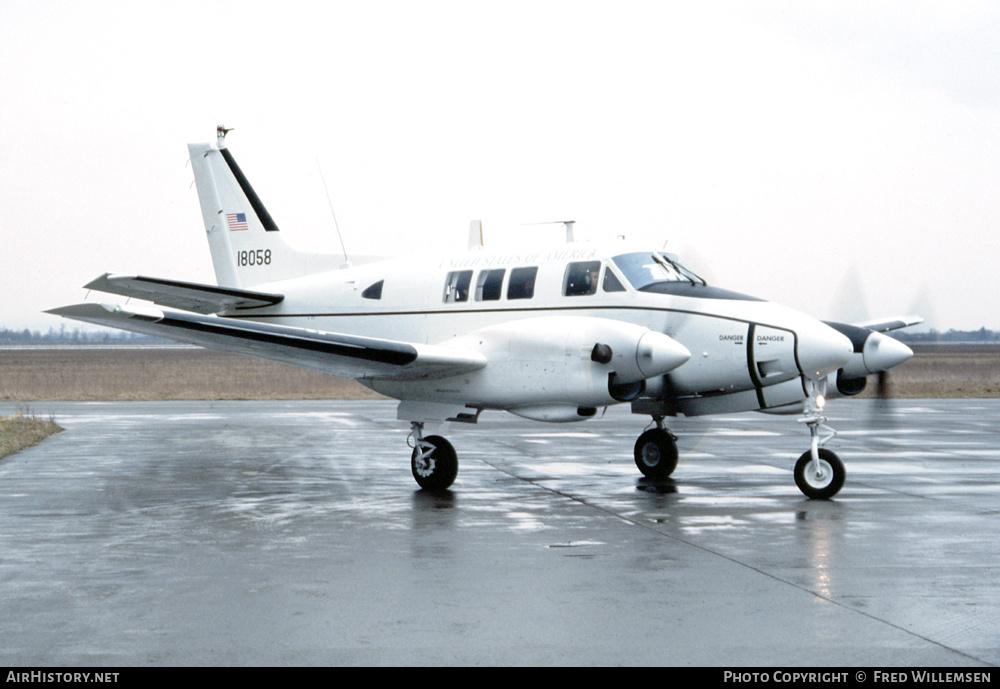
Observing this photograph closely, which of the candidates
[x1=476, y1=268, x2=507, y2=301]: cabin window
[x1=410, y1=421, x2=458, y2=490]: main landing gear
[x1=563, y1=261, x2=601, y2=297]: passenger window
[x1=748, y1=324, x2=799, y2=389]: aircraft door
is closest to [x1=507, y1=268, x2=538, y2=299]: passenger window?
[x1=476, y1=268, x2=507, y2=301]: cabin window

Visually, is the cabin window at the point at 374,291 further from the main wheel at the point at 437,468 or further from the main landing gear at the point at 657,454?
the main landing gear at the point at 657,454

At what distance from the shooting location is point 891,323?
17.0 meters

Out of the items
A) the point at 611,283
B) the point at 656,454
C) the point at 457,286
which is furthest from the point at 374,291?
the point at 656,454

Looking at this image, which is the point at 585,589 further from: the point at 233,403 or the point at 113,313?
the point at 233,403

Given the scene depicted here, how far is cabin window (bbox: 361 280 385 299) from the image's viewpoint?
52.4 feet

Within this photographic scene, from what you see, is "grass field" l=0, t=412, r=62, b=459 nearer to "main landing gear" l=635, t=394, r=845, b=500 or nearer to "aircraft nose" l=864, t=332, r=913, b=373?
"main landing gear" l=635, t=394, r=845, b=500

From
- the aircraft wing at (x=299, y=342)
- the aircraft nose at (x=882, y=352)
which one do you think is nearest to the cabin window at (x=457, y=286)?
the aircraft wing at (x=299, y=342)

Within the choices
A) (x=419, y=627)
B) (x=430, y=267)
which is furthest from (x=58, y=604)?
(x=430, y=267)

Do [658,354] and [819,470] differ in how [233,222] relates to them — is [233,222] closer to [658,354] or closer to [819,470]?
[658,354]

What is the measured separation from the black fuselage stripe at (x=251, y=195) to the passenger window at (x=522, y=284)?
20.9 ft

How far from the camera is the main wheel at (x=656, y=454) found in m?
14.9

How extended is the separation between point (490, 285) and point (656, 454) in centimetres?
338
